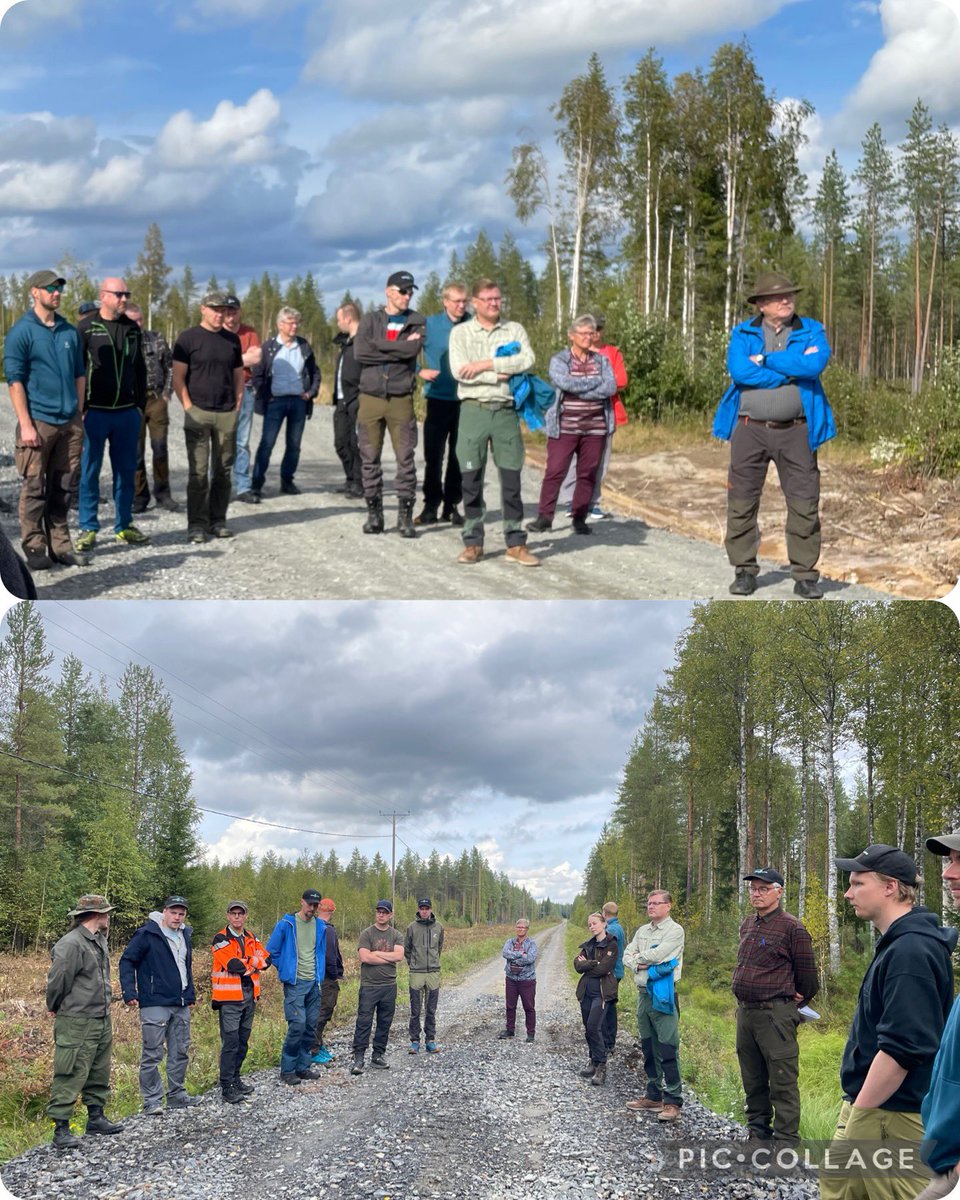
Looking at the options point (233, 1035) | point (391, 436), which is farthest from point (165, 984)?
point (391, 436)

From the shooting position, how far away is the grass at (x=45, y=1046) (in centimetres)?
560

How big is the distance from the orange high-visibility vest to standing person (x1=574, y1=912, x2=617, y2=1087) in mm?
2102

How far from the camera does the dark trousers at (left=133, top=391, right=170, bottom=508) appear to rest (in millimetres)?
8883

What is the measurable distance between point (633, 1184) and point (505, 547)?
13.7 feet

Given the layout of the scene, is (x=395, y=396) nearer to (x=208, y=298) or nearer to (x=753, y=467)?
(x=208, y=298)

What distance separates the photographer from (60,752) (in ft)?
20.3

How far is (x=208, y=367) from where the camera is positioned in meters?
7.91

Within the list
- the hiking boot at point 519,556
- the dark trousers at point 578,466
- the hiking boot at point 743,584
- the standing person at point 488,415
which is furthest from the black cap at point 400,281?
the hiking boot at point 743,584

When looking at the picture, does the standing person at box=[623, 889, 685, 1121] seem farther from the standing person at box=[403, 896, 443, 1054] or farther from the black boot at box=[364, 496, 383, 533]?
the black boot at box=[364, 496, 383, 533]

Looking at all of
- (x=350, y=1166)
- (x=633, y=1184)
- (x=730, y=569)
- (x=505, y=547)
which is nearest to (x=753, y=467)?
(x=730, y=569)

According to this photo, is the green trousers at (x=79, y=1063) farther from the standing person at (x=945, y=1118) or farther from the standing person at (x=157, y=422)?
the standing person at (x=157, y=422)

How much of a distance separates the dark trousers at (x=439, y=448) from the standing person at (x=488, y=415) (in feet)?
3.55

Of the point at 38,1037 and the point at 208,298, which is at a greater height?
the point at 208,298

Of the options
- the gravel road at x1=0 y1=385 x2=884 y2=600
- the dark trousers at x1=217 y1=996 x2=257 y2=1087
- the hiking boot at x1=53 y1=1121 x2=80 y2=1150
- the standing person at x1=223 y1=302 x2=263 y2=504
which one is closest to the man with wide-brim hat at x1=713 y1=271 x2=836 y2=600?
the gravel road at x1=0 y1=385 x2=884 y2=600
